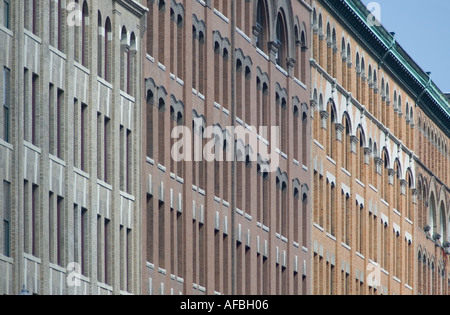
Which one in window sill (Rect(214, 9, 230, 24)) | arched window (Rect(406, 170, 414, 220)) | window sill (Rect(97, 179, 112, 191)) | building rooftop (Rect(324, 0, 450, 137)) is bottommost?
window sill (Rect(97, 179, 112, 191))

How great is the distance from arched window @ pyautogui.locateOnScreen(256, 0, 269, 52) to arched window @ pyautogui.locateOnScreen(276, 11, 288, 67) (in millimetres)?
2345

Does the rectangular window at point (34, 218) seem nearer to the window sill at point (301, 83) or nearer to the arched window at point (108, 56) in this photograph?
the arched window at point (108, 56)

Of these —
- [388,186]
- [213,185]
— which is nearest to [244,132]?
[213,185]

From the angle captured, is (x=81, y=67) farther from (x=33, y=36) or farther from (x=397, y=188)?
(x=397, y=188)

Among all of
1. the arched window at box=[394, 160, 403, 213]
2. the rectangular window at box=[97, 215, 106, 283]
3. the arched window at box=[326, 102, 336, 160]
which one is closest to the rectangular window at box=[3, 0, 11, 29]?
the rectangular window at box=[97, 215, 106, 283]

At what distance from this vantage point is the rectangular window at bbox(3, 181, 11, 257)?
4984 centimetres

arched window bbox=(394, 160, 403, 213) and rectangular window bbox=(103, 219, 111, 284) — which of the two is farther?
arched window bbox=(394, 160, 403, 213)

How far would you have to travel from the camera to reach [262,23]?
3113 inches

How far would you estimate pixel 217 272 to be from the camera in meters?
70.0

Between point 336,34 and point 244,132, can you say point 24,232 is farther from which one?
point 336,34

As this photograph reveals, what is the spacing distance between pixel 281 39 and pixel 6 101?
32787 millimetres

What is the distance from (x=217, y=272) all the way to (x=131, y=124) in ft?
34.7

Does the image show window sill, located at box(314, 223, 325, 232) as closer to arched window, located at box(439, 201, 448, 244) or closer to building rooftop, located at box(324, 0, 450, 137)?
building rooftop, located at box(324, 0, 450, 137)

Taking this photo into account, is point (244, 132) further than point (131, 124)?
Yes
